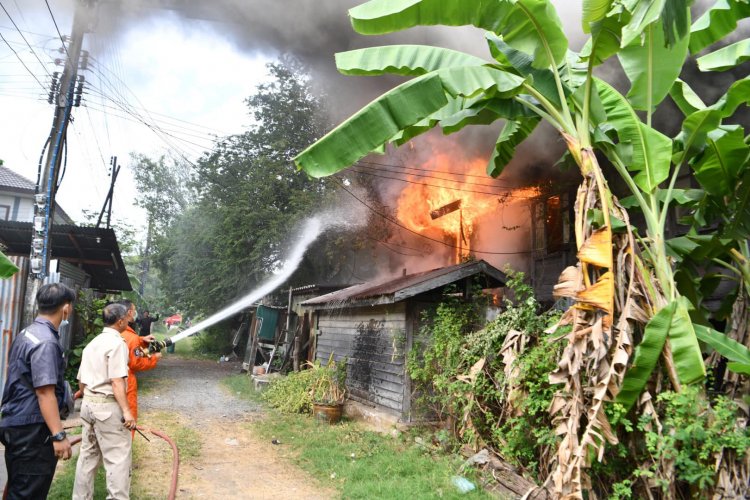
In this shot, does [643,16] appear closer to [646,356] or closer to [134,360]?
[646,356]

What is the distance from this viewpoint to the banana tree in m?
3.95

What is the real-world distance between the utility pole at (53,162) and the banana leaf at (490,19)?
7436 millimetres

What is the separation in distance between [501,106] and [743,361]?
3.26 metres

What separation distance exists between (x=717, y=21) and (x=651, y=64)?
96 cm

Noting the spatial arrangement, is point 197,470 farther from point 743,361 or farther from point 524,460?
point 743,361

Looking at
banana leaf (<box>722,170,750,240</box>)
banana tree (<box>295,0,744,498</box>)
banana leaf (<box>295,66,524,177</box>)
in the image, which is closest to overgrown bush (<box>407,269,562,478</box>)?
banana tree (<box>295,0,744,498</box>)

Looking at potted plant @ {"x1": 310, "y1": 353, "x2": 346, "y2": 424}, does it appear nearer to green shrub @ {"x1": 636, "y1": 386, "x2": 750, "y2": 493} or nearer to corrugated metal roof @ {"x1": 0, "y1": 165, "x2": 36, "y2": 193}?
green shrub @ {"x1": 636, "y1": 386, "x2": 750, "y2": 493}

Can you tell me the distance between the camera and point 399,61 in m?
5.06

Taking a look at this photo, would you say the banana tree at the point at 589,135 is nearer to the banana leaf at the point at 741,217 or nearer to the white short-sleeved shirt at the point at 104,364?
the banana leaf at the point at 741,217

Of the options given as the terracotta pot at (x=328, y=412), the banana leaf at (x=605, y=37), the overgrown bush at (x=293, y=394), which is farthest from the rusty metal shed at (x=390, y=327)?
the banana leaf at (x=605, y=37)

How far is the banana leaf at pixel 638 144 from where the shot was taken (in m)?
4.55

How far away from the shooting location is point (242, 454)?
25.1 feet

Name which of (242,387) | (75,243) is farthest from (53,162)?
(242,387)

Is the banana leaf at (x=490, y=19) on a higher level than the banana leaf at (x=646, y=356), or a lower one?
higher
